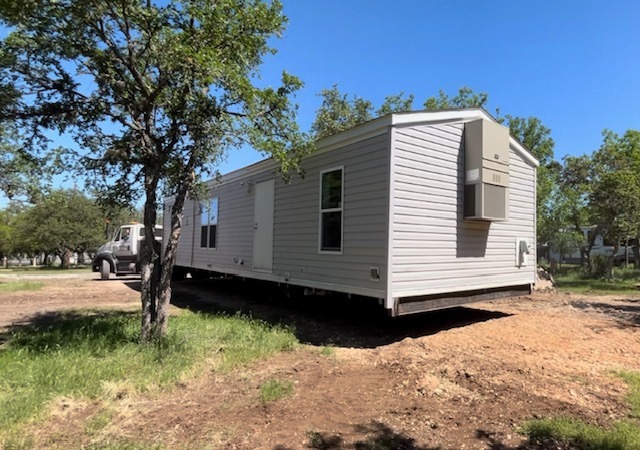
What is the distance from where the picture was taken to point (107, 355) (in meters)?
5.24

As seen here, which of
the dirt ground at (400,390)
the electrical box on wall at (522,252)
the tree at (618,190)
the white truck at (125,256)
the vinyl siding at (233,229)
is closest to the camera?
the dirt ground at (400,390)

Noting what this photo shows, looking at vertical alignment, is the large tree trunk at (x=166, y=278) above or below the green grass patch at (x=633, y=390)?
above

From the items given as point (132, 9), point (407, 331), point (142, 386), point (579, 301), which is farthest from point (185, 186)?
point (579, 301)

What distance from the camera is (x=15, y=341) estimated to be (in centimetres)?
622

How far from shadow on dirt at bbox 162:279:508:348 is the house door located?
32.2 inches

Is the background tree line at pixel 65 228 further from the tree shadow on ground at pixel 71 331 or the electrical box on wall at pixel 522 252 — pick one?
the electrical box on wall at pixel 522 252

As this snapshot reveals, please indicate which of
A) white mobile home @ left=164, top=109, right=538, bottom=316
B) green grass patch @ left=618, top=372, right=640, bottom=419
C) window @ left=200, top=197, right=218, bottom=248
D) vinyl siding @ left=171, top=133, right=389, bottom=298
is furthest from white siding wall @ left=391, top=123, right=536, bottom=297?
window @ left=200, top=197, right=218, bottom=248

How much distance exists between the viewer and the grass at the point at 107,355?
4164mm

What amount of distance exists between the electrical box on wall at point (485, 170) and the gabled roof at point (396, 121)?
0.27 m

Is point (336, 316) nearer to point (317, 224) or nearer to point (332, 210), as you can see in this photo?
point (317, 224)

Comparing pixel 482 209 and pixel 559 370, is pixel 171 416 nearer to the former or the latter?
pixel 559 370

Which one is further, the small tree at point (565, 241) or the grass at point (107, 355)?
the small tree at point (565, 241)

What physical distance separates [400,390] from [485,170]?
4230 mm

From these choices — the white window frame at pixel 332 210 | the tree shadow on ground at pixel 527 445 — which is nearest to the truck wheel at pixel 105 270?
the white window frame at pixel 332 210
